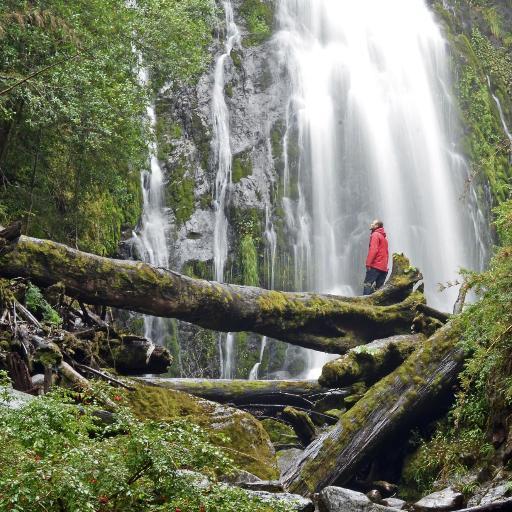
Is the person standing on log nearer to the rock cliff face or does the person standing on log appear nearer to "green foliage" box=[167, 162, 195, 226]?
the rock cliff face

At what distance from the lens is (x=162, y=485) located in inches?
177

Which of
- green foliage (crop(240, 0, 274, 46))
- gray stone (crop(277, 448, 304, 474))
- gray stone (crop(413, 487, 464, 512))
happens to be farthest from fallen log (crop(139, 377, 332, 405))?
green foliage (crop(240, 0, 274, 46))

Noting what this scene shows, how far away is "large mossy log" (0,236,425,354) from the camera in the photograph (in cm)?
915

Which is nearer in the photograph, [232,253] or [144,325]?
[144,325]

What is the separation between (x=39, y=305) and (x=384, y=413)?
4019mm

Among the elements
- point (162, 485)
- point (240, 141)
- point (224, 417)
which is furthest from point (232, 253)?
point (162, 485)

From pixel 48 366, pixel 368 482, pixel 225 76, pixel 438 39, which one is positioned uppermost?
pixel 438 39

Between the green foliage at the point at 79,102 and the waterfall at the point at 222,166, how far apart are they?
390cm

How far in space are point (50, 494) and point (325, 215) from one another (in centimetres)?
1770

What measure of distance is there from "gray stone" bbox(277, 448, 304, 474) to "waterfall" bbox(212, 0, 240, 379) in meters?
7.94

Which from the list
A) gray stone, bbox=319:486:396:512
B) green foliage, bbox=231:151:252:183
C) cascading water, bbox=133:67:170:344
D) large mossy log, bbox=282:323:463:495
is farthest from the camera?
green foliage, bbox=231:151:252:183

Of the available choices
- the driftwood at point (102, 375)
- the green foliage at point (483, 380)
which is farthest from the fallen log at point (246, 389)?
the green foliage at point (483, 380)

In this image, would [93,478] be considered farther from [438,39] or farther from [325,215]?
[438,39]

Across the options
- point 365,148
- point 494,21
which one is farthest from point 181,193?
point 494,21
